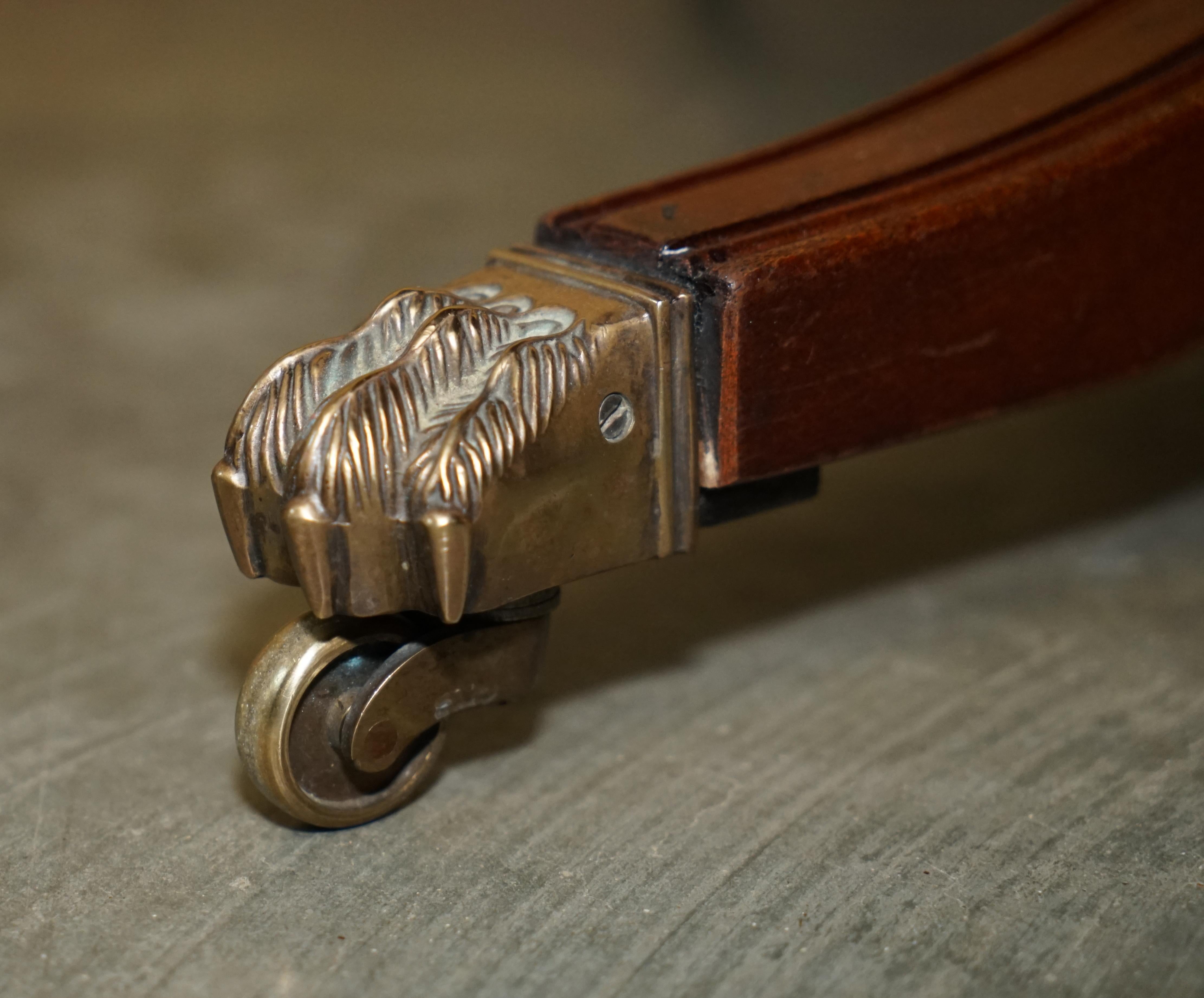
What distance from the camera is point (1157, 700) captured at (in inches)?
42.1

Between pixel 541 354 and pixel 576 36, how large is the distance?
2568 mm

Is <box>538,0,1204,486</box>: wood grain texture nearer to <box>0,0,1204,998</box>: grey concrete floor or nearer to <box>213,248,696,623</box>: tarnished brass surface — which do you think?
<box>213,248,696,623</box>: tarnished brass surface

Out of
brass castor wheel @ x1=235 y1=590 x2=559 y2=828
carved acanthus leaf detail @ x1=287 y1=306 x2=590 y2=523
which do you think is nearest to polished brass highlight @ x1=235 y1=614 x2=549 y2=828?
brass castor wheel @ x1=235 y1=590 x2=559 y2=828

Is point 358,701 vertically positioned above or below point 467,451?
below

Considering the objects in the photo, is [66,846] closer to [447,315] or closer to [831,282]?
[447,315]

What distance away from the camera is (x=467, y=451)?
773 mm

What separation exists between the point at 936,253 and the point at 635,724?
1.34 feet

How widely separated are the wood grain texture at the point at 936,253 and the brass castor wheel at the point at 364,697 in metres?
0.18

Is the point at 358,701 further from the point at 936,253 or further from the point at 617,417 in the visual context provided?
the point at 936,253

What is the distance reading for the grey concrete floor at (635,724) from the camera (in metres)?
0.81

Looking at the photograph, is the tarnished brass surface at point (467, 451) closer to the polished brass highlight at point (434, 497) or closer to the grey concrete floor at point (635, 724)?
the polished brass highlight at point (434, 497)

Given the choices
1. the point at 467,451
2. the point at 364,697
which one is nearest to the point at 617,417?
the point at 467,451

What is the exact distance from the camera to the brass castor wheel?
0.86 meters

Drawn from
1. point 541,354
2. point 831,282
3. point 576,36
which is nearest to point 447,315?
point 541,354
